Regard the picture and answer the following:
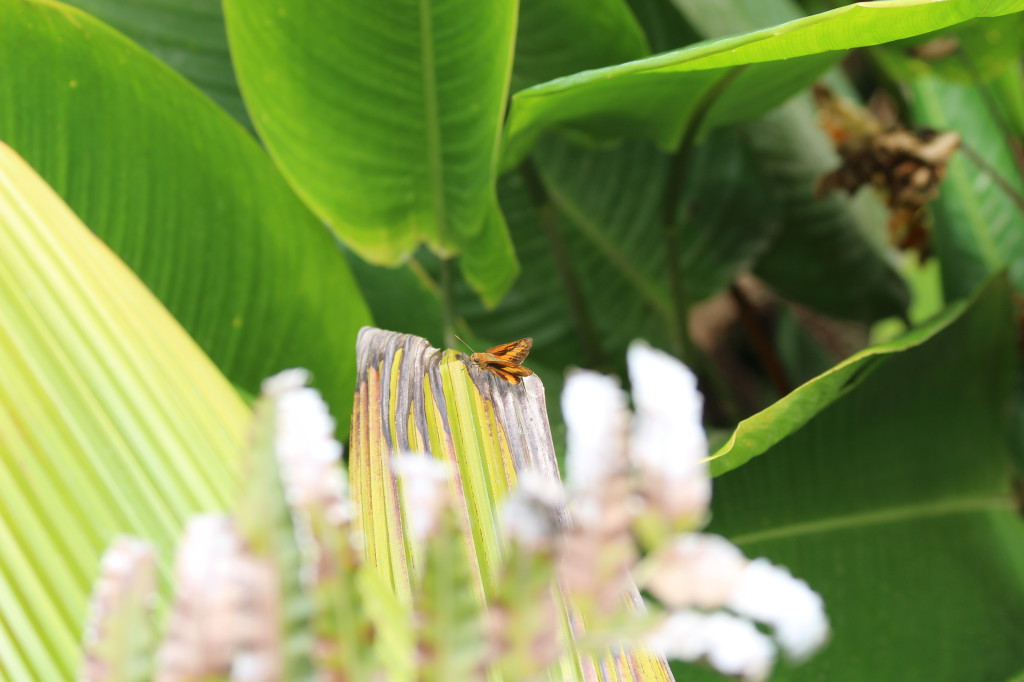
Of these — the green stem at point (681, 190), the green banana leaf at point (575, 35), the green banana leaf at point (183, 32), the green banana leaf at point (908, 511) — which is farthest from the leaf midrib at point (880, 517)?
the green banana leaf at point (183, 32)

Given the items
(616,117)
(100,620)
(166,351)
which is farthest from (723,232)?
(100,620)

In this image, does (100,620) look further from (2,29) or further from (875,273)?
(875,273)

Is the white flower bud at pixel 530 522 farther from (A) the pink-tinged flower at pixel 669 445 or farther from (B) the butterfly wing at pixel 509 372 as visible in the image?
(B) the butterfly wing at pixel 509 372

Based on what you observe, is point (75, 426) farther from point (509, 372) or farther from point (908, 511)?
point (908, 511)

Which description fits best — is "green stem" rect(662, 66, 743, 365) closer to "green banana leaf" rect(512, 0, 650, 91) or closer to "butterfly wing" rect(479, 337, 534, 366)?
"green banana leaf" rect(512, 0, 650, 91)

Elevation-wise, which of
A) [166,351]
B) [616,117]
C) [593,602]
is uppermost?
[616,117]

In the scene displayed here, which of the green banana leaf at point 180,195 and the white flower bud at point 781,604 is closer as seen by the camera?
the white flower bud at point 781,604
